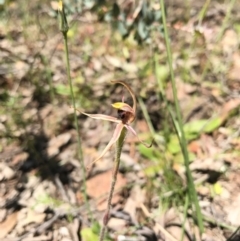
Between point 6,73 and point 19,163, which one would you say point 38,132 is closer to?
point 19,163

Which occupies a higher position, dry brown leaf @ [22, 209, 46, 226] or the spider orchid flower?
the spider orchid flower

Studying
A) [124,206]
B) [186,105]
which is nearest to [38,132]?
[124,206]

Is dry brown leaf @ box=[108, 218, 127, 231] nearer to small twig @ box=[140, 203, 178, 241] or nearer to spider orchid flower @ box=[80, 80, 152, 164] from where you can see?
small twig @ box=[140, 203, 178, 241]

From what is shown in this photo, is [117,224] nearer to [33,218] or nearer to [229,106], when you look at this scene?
[33,218]

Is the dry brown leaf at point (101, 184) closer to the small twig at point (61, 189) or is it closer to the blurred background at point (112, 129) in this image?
the blurred background at point (112, 129)

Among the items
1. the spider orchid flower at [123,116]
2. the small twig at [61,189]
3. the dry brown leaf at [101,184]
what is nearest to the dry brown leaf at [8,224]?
the small twig at [61,189]

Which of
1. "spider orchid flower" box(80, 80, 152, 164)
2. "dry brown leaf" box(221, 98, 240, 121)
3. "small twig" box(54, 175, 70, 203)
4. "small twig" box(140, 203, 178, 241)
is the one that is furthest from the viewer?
"dry brown leaf" box(221, 98, 240, 121)

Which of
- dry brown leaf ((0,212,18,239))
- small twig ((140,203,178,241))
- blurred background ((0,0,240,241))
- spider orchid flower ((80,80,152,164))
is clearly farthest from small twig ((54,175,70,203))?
spider orchid flower ((80,80,152,164))

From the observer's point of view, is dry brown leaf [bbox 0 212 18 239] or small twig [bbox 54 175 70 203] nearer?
dry brown leaf [bbox 0 212 18 239]
